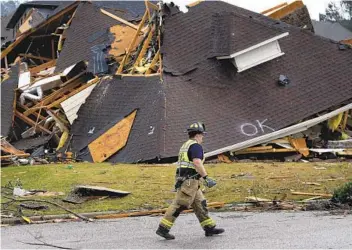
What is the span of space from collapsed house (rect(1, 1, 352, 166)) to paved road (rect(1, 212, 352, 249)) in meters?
7.68

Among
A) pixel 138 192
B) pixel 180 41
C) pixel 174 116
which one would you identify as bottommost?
pixel 138 192

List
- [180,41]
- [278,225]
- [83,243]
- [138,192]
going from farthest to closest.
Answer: [180,41]
[138,192]
[278,225]
[83,243]

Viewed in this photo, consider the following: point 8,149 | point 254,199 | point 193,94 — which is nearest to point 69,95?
point 8,149

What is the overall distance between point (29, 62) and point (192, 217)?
2316cm

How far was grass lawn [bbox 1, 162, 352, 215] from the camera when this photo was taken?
11070 millimetres

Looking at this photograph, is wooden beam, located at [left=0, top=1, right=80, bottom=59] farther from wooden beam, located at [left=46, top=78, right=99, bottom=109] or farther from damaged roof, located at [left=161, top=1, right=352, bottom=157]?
damaged roof, located at [left=161, top=1, right=352, bottom=157]

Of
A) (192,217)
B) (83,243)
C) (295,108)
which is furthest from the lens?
(295,108)

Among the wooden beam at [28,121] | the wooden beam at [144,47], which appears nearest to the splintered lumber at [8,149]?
the wooden beam at [28,121]

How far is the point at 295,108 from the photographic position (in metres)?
19.5

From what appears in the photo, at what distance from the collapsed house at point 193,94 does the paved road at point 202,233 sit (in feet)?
25.2

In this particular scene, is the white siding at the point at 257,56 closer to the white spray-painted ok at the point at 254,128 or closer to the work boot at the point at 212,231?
the white spray-painted ok at the point at 254,128

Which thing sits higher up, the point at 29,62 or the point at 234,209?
the point at 29,62

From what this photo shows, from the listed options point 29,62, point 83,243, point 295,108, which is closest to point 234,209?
point 83,243

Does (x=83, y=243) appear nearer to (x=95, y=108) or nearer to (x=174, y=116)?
(x=174, y=116)
